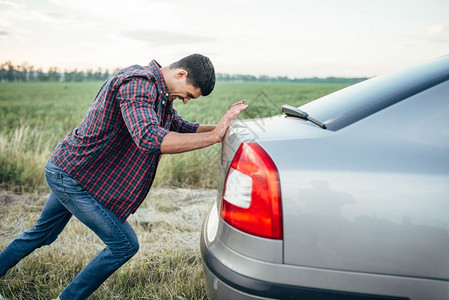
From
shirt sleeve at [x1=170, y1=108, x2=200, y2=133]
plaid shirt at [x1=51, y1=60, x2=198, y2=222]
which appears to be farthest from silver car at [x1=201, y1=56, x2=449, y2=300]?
shirt sleeve at [x1=170, y1=108, x2=200, y2=133]

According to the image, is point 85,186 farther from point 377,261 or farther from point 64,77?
point 64,77

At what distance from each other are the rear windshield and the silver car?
0.01 metres

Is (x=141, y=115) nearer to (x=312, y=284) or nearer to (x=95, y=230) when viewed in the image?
(x=95, y=230)

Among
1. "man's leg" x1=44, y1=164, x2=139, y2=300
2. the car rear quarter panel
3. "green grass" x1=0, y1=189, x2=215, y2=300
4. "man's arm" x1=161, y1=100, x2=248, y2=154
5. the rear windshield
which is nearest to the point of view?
the car rear quarter panel

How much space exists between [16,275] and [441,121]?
2792 millimetres

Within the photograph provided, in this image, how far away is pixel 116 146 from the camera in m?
1.93

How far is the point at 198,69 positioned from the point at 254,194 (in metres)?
0.88

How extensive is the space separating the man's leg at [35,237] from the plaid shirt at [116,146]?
1.20ft

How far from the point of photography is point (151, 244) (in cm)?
302

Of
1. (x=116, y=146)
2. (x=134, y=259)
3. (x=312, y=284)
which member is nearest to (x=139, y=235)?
(x=134, y=259)

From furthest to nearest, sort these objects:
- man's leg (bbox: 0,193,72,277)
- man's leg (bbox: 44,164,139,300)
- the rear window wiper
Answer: man's leg (bbox: 0,193,72,277)
man's leg (bbox: 44,164,139,300)
the rear window wiper

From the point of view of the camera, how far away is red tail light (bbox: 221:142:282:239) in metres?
1.30

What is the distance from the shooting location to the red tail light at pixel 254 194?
4.26 ft

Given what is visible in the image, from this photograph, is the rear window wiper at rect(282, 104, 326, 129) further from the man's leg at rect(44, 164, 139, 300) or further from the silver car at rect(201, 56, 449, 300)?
the man's leg at rect(44, 164, 139, 300)
